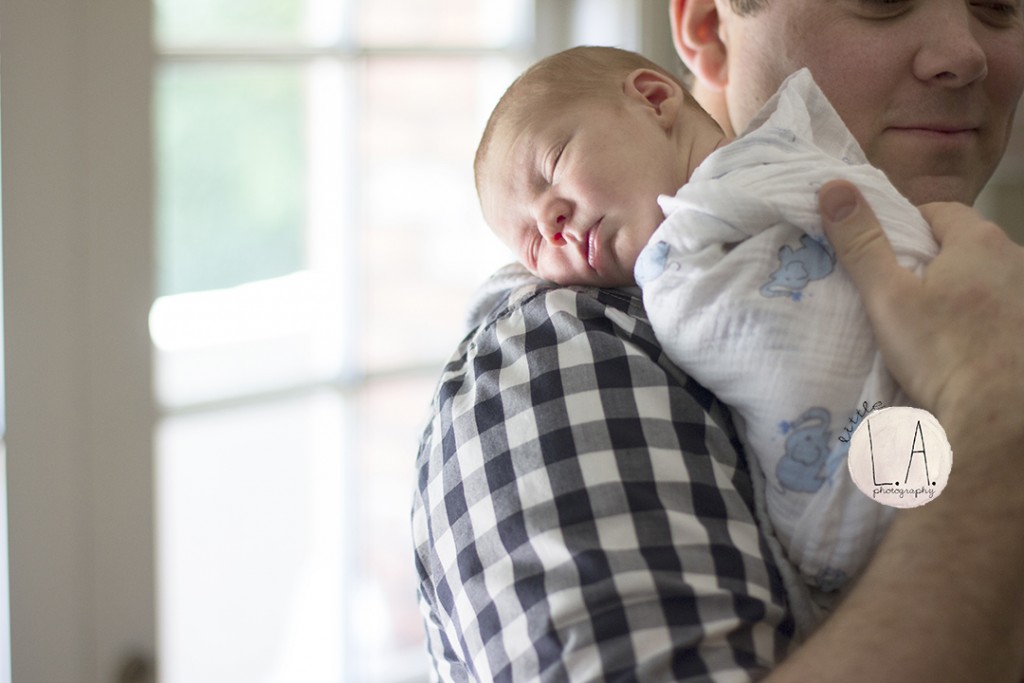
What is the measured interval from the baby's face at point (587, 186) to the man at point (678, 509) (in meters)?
0.06

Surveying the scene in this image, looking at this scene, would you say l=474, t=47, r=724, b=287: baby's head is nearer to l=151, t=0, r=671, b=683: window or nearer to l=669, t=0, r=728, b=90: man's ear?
l=669, t=0, r=728, b=90: man's ear

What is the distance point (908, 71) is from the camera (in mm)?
1097

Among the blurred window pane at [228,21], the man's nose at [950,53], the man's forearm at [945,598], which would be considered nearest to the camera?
the man's forearm at [945,598]

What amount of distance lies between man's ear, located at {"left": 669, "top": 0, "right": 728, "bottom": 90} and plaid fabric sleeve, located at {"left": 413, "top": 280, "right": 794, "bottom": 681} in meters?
0.51

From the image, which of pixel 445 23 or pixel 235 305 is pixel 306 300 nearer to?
pixel 235 305

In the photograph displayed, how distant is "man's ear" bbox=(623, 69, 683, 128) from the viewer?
991 millimetres

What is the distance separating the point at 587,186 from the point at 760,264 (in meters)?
0.20

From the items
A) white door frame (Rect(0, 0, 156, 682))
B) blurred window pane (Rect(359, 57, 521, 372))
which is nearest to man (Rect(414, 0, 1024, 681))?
white door frame (Rect(0, 0, 156, 682))

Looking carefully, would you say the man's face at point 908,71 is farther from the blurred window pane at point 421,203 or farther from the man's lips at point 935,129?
the blurred window pane at point 421,203

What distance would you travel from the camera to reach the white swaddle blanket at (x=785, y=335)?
75 centimetres

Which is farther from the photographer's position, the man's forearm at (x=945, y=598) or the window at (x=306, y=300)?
the window at (x=306, y=300)

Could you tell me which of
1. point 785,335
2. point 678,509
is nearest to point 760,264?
point 785,335

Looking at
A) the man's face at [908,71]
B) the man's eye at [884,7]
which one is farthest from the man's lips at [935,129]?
the man's eye at [884,7]

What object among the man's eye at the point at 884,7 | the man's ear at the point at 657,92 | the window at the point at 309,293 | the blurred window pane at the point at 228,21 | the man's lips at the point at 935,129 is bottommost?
the window at the point at 309,293
